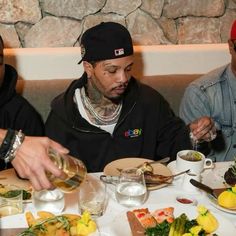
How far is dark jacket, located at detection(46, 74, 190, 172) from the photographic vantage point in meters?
1.97

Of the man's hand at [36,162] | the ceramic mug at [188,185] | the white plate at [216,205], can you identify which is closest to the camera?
the man's hand at [36,162]

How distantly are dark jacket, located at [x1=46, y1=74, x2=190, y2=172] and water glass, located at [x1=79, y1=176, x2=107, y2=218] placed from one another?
604mm

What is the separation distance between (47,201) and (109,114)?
0.76m

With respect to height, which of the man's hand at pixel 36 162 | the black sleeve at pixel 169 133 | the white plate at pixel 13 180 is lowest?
the black sleeve at pixel 169 133

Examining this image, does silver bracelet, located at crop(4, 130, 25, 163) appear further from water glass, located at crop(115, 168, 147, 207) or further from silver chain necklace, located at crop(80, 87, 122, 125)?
silver chain necklace, located at crop(80, 87, 122, 125)

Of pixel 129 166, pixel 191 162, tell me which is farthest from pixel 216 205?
pixel 129 166

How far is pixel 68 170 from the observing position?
1.14 metres

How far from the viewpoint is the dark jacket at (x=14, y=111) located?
1948 mm

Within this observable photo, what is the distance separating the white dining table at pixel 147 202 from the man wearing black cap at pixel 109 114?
17.5 inches

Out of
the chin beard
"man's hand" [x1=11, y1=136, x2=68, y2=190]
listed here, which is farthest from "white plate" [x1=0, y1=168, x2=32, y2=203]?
the chin beard

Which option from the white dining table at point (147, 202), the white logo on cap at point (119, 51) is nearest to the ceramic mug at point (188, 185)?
the white dining table at point (147, 202)

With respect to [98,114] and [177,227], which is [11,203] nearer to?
[177,227]

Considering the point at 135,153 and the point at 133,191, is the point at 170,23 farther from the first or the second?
the point at 133,191

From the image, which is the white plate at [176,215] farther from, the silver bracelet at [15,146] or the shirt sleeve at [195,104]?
the shirt sleeve at [195,104]
